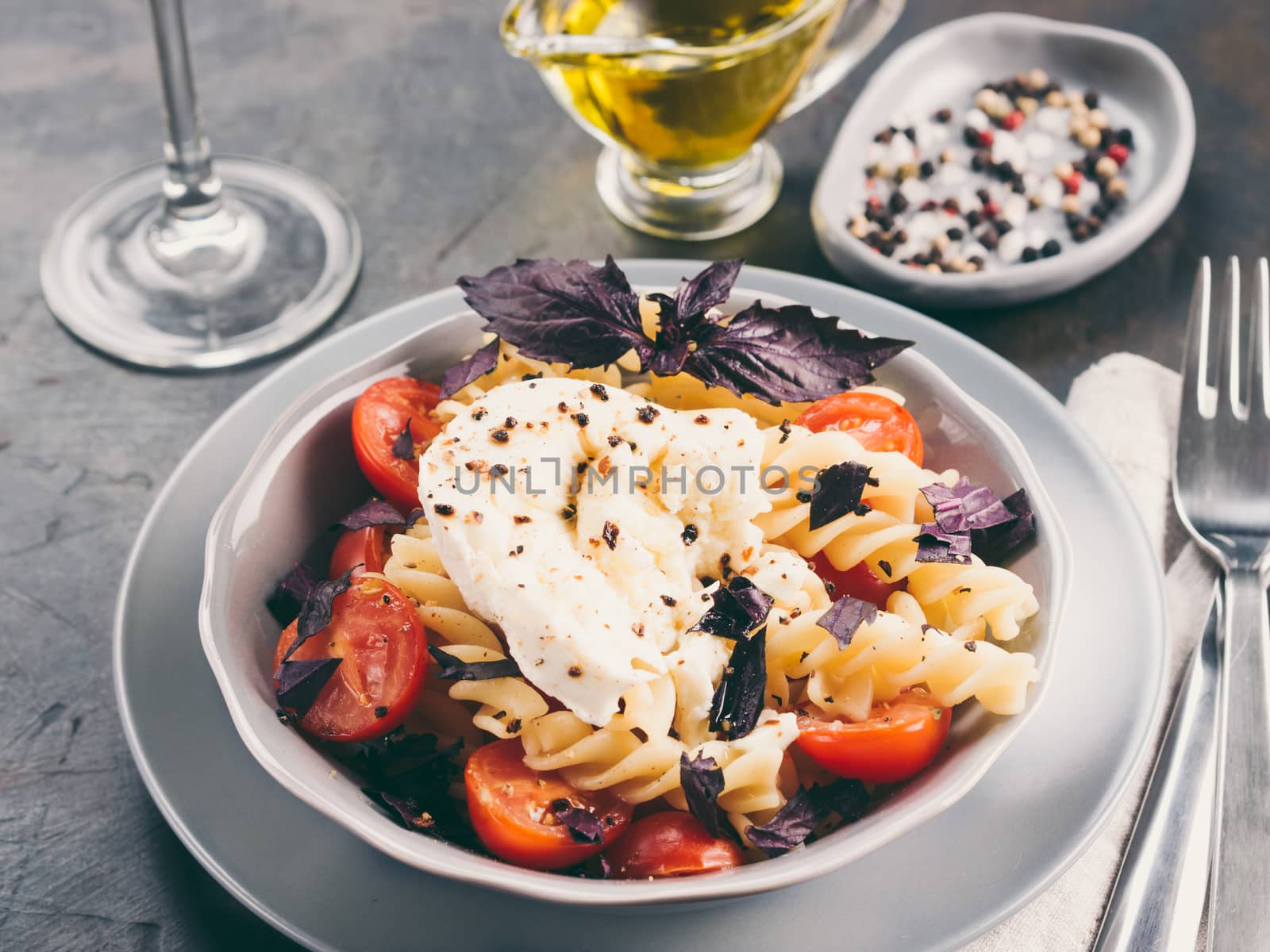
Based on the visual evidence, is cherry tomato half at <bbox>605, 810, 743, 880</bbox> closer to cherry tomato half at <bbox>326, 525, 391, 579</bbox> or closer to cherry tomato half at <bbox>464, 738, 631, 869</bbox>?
cherry tomato half at <bbox>464, 738, 631, 869</bbox>

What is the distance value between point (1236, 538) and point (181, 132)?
13.0 ft

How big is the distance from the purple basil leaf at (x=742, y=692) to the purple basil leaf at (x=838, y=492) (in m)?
0.39

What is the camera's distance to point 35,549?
3945 millimetres

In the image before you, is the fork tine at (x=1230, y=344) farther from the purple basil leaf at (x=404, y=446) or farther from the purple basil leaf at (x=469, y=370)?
the purple basil leaf at (x=404, y=446)

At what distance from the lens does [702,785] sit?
2545 mm

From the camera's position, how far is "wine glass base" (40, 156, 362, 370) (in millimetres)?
4582

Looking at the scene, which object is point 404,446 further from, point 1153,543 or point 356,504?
point 1153,543

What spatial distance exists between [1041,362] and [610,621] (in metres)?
2.51

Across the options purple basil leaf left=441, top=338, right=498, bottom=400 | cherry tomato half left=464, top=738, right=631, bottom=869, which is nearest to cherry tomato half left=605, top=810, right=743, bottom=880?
cherry tomato half left=464, top=738, right=631, bottom=869

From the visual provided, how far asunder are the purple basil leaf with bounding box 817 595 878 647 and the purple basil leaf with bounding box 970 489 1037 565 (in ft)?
1.30

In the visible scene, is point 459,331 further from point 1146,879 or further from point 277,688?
point 1146,879

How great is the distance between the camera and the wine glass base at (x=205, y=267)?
180 inches

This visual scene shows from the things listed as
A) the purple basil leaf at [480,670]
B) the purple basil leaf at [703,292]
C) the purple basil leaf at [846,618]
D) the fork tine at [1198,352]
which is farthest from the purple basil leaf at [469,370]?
the fork tine at [1198,352]

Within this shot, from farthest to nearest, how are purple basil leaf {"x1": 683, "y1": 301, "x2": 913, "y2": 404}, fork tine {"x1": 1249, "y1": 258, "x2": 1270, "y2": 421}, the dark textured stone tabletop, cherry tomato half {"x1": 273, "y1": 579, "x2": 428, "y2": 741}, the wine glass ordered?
the wine glass → fork tine {"x1": 1249, "y1": 258, "x2": 1270, "y2": 421} → the dark textured stone tabletop → purple basil leaf {"x1": 683, "y1": 301, "x2": 913, "y2": 404} → cherry tomato half {"x1": 273, "y1": 579, "x2": 428, "y2": 741}
